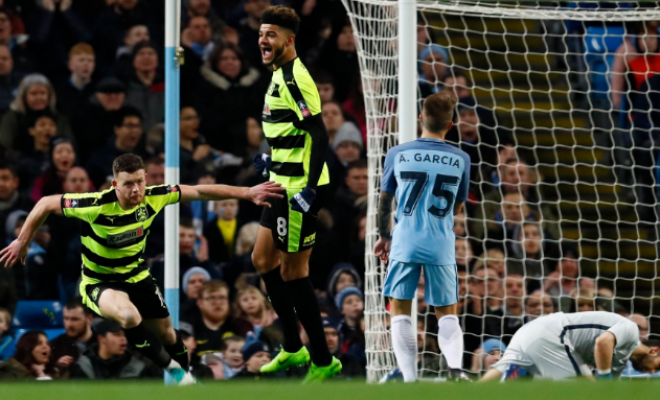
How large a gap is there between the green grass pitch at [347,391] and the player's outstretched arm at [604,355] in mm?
2514

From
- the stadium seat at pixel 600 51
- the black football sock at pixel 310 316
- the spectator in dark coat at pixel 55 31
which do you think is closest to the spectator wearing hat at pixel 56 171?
the spectator in dark coat at pixel 55 31

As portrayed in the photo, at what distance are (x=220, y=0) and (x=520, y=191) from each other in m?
3.39

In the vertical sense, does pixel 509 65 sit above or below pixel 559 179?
above

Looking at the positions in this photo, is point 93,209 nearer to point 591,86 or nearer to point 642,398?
point 642,398

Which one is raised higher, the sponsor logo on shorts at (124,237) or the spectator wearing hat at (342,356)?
the sponsor logo on shorts at (124,237)

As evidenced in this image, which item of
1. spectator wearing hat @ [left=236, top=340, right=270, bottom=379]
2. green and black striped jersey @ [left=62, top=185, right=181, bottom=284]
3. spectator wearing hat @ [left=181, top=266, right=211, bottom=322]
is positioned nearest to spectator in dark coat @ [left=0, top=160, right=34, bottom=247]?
spectator wearing hat @ [left=181, top=266, right=211, bottom=322]

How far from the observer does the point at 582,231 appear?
10.8 m

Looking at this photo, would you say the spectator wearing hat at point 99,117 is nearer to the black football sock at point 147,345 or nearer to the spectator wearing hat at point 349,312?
the spectator wearing hat at point 349,312

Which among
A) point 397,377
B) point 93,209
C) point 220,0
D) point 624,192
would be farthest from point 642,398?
point 220,0

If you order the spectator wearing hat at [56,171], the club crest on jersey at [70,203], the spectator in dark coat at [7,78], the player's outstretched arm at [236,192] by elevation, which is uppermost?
the spectator in dark coat at [7,78]

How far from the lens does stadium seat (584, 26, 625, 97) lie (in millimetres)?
11188

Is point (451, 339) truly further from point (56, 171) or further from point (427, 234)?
point (56, 171)

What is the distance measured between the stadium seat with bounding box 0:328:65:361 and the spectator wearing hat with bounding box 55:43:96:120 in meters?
1.96

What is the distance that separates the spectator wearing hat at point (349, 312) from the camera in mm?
9328
